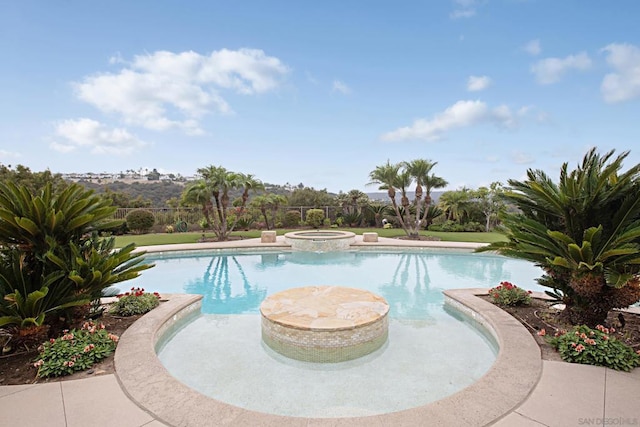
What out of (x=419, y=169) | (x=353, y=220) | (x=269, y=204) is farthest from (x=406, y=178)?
(x=269, y=204)

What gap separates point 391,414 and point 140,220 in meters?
20.1

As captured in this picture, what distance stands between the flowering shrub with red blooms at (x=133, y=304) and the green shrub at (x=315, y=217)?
16.5 m

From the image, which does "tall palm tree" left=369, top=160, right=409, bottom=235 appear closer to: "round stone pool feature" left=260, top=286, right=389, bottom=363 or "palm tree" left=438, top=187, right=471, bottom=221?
"palm tree" left=438, top=187, right=471, bottom=221

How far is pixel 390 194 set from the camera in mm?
18000

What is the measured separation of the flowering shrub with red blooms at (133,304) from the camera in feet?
18.0

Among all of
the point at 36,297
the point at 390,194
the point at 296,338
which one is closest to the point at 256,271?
the point at 296,338

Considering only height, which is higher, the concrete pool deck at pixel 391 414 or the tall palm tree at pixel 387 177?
the tall palm tree at pixel 387 177

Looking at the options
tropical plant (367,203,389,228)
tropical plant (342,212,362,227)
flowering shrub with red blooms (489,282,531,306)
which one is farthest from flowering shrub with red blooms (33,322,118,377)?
tropical plant (367,203,389,228)

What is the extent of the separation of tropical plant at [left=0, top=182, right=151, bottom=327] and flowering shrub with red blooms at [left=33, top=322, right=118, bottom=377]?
1.25ft

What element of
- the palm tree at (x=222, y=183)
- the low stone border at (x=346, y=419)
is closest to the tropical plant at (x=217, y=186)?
the palm tree at (x=222, y=183)

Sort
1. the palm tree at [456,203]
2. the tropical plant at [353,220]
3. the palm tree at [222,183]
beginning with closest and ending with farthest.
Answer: the palm tree at [222,183]
the palm tree at [456,203]
the tropical plant at [353,220]

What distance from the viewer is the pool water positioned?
11.7 feet

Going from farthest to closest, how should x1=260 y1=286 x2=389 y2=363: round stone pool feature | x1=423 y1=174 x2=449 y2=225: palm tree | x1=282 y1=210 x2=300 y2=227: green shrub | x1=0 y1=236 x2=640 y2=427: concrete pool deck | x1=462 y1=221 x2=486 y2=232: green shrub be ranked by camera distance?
x1=282 y1=210 x2=300 y2=227: green shrub
x1=462 y1=221 x2=486 y2=232: green shrub
x1=423 y1=174 x2=449 y2=225: palm tree
x1=260 y1=286 x2=389 y2=363: round stone pool feature
x1=0 y1=236 x2=640 y2=427: concrete pool deck

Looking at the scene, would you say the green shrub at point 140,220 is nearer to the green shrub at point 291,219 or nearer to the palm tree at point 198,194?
the palm tree at point 198,194
